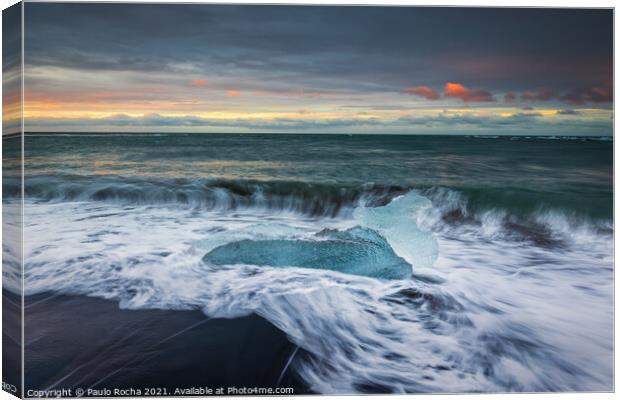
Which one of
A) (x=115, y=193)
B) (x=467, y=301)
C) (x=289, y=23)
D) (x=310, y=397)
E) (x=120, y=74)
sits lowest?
(x=310, y=397)

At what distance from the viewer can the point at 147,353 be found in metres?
3.04

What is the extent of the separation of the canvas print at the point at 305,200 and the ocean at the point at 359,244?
0.04 feet

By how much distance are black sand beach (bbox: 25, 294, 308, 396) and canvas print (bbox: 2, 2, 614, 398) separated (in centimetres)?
1

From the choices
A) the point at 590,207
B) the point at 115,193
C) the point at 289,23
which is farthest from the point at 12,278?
the point at 590,207

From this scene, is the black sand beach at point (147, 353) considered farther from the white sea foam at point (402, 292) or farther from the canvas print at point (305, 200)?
the white sea foam at point (402, 292)

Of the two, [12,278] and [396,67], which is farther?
[396,67]

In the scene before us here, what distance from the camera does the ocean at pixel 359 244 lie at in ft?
10.2

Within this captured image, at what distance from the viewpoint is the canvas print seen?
10.0ft

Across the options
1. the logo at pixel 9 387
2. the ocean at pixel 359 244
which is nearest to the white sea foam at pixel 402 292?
the ocean at pixel 359 244

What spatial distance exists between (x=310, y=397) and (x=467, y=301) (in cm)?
106

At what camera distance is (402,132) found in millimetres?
3709

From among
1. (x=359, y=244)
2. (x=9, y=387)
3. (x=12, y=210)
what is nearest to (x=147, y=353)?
(x=9, y=387)

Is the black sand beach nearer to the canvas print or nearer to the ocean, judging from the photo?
the canvas print

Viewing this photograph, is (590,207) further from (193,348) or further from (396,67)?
(193,348)
